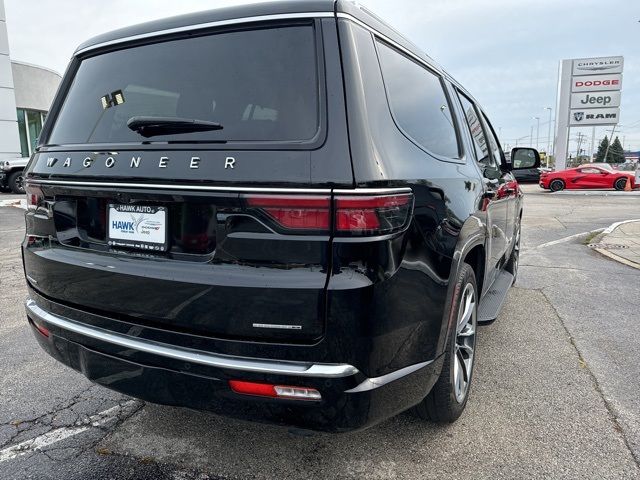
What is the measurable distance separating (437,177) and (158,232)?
1237mm

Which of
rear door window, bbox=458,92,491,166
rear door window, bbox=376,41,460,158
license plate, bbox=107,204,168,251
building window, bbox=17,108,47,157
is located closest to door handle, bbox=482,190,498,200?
rear door window, bbox=458,92,491,166

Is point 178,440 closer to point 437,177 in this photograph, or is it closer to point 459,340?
point 459,340

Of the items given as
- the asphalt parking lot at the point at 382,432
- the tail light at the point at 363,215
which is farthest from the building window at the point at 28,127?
the tail light at the point at 363,215

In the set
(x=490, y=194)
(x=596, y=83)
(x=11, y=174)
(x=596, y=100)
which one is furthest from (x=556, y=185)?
(x=490, y=194)

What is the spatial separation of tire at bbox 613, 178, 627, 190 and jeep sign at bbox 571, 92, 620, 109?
921cm

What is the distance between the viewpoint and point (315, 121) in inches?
69.4

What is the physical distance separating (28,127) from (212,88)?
1055 inches

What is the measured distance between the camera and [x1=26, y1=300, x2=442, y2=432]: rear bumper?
5.61 ft

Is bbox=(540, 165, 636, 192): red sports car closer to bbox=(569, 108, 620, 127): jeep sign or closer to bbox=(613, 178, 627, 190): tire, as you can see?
bbox=(613, 178, 627, 190): tire

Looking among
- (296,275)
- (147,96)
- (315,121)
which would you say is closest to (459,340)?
(296,275)

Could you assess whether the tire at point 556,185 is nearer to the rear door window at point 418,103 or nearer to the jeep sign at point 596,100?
the jeep sign at point 596,100

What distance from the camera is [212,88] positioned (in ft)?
6.50

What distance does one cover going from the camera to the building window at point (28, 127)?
76.1ft

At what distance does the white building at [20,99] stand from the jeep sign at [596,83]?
30129mm
